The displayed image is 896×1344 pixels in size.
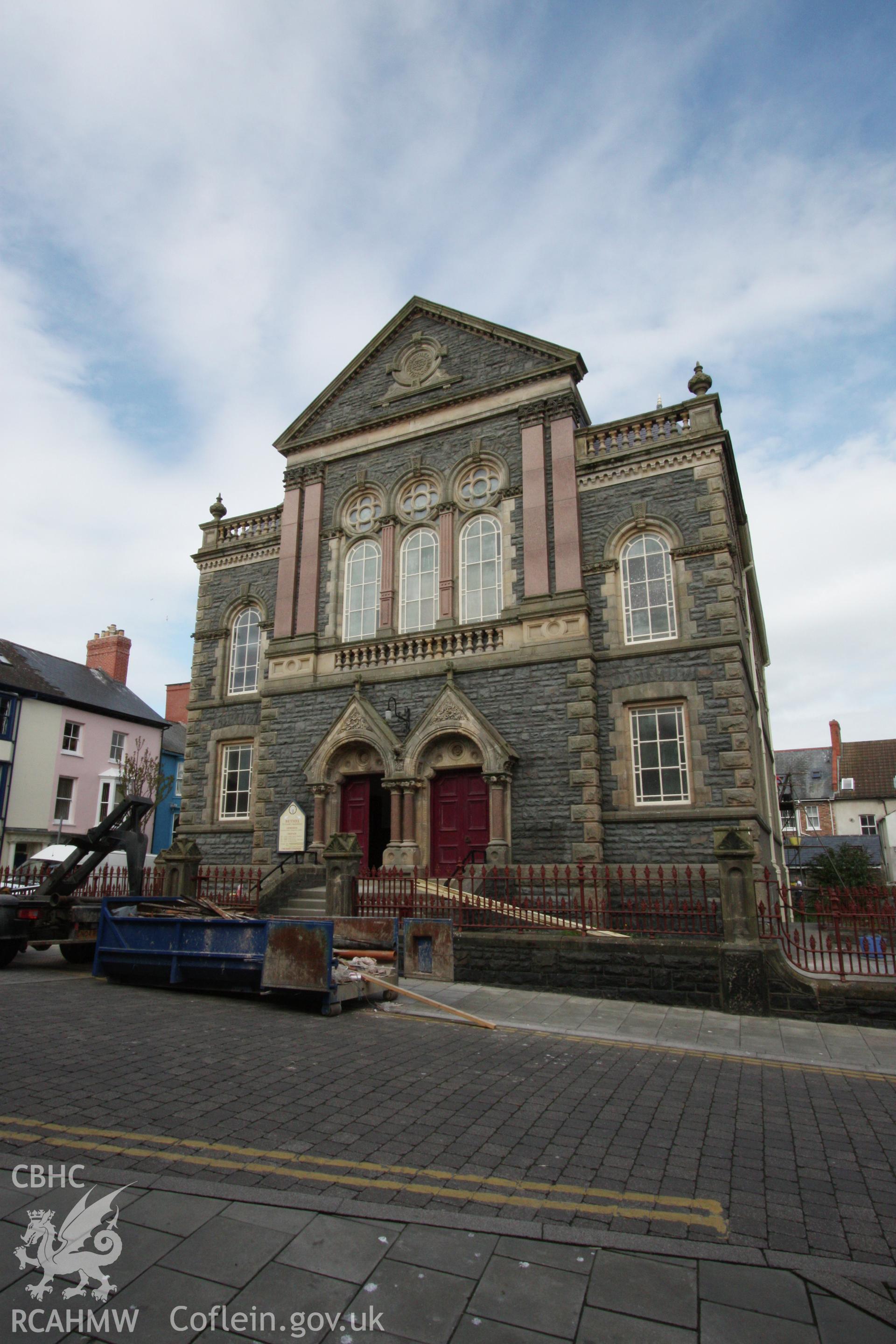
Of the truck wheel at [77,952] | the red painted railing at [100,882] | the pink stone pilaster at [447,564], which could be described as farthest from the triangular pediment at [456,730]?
the truck wheel at [77,952]

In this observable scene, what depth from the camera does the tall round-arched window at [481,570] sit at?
1902 centimetres

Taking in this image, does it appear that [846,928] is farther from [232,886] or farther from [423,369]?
[423,369]

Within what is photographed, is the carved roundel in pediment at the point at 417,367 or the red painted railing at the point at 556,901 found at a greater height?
the carved roundel in pediment at the point at 417,367

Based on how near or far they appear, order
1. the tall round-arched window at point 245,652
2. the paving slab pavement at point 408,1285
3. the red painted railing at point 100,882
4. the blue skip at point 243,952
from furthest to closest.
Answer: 1. the tall round-arched window at point 245,652
2. the red painted railing at point 100,882
3. the blue skip at point 243,952
4. the paving slab pavement at point 408,1285

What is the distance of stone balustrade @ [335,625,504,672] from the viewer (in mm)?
18406

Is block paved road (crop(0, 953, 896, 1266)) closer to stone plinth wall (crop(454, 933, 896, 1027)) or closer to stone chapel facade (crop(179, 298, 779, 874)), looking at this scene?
stone plinth wall (crop(454, 933, 896, 1027))

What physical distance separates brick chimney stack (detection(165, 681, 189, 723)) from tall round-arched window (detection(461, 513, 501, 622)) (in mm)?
26824

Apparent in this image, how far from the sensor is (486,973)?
11.8 m

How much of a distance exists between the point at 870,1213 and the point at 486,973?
785cm

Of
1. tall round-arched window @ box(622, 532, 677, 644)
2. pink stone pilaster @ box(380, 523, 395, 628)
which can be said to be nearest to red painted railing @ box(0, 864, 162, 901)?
pink stone pilaster @ box(380, 523, 395, 628)

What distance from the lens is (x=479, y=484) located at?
19.9m

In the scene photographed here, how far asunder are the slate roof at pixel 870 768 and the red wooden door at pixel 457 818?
128 feet

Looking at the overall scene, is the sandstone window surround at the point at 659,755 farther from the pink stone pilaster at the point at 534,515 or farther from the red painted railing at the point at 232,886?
the red painted railing at the point at 232,886

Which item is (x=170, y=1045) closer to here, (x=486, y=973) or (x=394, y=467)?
(x=486, y=973)
